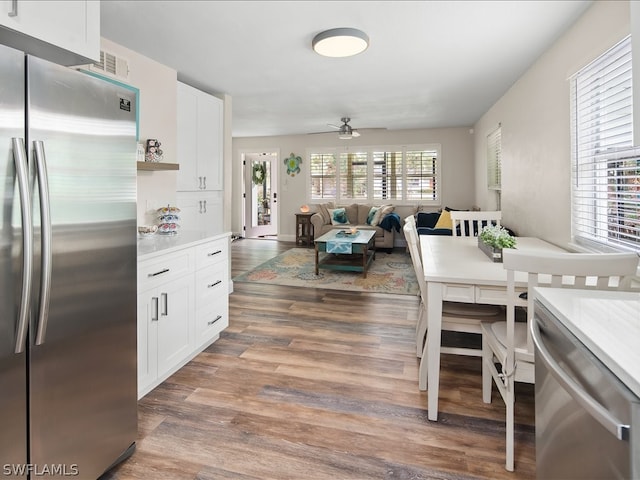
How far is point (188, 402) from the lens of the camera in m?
2.08

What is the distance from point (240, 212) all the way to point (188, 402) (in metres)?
7.28

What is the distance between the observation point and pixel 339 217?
7555mm

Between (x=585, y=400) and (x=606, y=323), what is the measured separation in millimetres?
243

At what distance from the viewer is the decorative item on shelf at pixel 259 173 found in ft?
31.5

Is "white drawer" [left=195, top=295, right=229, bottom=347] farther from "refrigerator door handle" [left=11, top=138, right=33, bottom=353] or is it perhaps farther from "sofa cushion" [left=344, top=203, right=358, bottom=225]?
"sofa cushion" [left=344, top=203, right=358, bottom=225]

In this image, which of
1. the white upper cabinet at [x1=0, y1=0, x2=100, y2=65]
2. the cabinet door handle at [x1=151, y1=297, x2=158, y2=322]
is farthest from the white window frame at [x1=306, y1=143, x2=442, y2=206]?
the white upper cabinet at [x1=0, y1=0, x2=100, y2=65]

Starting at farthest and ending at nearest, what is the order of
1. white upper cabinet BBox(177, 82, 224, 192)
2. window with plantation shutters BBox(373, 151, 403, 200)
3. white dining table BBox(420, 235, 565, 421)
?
window with plantation shutters BBox(373, 151, 403, 200) → white upper cabinet BBox(177, 82, 224, 192) → white dining table BBox(420, 235, 565, 421)

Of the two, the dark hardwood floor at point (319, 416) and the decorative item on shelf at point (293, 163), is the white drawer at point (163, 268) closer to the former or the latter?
the dark hardwood floor at point (319, 416)

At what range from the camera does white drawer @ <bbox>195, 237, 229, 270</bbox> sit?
2547mm

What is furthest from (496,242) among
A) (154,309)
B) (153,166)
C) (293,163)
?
(293,163)

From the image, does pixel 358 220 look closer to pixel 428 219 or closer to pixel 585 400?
pixel 428 219

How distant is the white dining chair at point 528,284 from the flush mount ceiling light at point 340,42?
2.07 metres

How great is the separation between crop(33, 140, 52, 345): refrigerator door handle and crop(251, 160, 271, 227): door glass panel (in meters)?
8.25

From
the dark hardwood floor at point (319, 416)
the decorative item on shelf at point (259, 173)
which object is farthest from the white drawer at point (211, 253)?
the decorative item on shelf at point (259, 173)
